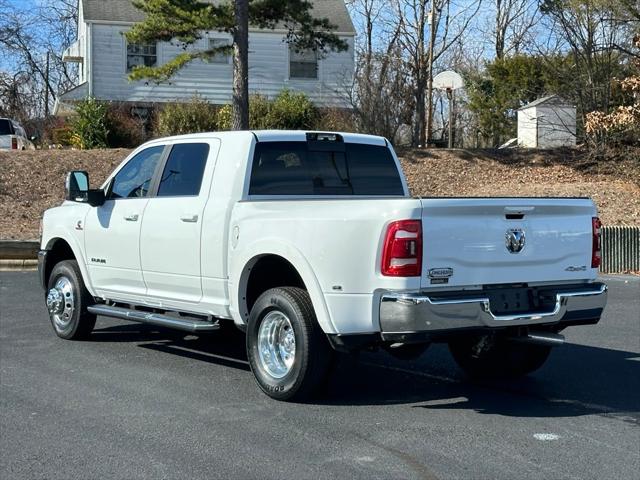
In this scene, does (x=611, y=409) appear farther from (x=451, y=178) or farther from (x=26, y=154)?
(x=26, y=154)

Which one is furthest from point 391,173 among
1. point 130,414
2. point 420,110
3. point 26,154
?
point 420,110

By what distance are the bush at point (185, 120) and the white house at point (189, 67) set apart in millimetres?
6828

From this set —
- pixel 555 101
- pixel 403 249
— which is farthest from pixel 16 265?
pixel 555 101

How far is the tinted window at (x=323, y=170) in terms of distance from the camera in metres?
7.81

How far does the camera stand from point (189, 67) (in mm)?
33656

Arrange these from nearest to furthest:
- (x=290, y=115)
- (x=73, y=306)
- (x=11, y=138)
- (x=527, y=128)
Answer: (x=73, y=306)
(x=290, y=115)
(x=11, y=138)
(x=527, y=128)

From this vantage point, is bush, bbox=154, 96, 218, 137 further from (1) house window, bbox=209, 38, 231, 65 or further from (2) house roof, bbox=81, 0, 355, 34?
(1) house window, bbox=209, 38, 231, 65

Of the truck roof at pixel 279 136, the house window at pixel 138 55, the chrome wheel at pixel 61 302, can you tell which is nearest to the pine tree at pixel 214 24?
the house window at pixel 138 55

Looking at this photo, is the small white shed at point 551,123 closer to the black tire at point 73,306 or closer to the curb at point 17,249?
the curb at point 17,249

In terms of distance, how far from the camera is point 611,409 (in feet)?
22.9

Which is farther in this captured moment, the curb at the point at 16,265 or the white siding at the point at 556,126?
the white siding at the point at 556,126

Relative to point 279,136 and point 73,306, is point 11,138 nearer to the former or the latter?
point 73,306

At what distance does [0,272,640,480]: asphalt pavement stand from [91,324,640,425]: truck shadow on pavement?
0.02 m

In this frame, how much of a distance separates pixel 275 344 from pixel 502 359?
82.6 inches
